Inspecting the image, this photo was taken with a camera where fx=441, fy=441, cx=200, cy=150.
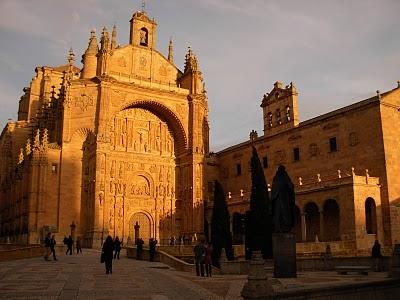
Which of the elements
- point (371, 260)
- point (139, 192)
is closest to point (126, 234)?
point (139, 192)

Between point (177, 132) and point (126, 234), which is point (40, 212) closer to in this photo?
point (126, 234)

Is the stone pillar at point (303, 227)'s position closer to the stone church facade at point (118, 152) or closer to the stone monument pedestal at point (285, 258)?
the stone church facade at point (118, 152)

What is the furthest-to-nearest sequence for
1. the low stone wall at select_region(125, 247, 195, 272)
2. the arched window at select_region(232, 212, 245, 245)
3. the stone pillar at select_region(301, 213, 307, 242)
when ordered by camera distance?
1. the arched window at select_region(232, 212, 245, 245)
2. the stone pillar at select_region(301, 213, 307, 242)
3. the low stone wall at select_region(125, 247, 195, 272)

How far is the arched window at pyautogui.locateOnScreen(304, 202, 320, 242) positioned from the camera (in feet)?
120

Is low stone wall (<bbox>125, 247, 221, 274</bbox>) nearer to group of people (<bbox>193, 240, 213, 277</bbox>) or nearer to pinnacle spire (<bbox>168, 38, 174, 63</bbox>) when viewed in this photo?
group of people (<bbox>193, 240, 213, 277</bbox>)

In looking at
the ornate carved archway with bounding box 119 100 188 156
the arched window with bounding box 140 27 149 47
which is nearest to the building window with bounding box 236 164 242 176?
the ornate carved archway with bounding box 119 100 188 156

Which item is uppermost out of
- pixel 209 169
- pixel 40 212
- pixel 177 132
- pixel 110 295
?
pixel 177 132

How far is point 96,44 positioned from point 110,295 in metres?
38.1

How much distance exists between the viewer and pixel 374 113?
33.6 metres

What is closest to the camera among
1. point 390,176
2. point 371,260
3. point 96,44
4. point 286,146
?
point 371,260

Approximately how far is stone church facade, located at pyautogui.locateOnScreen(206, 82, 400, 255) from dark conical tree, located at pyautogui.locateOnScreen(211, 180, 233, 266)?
21.0 ft

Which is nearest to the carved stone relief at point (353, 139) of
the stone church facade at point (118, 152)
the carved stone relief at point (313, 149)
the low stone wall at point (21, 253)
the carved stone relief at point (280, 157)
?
the carved stone relief at point (313, 149)

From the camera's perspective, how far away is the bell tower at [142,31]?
47.5 meters

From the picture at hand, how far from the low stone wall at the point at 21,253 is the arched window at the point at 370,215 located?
22596 mm
